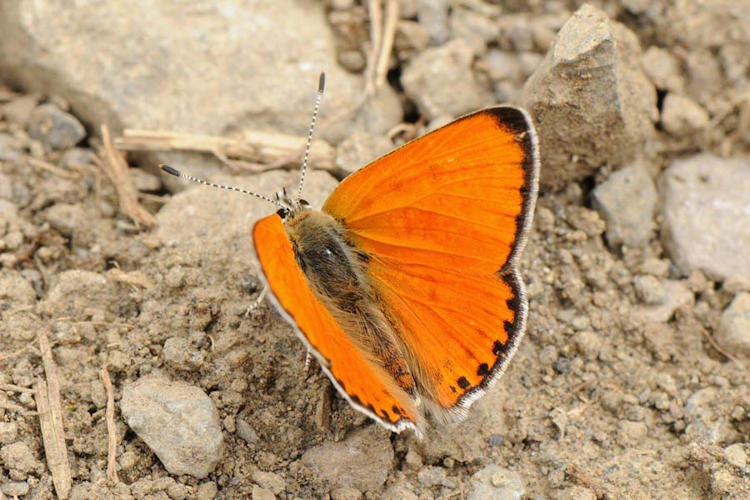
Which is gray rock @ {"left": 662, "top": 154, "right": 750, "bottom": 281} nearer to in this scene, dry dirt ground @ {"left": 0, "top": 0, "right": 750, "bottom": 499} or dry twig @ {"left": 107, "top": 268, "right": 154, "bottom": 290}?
dry dirt ground @ {"left": 0, "top": 0, "right": 750, "bottom": 499}

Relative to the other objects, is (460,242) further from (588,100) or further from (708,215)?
(708,215)

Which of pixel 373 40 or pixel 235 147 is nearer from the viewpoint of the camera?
pixel 235 147

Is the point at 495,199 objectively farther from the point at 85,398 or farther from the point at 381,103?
the point at 85,398

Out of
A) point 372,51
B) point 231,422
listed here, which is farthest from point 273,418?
point 372,51

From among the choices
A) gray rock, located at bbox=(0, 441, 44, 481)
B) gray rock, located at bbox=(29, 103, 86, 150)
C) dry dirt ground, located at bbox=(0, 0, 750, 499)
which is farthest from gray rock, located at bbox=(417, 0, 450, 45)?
gray rock, located at bbox=(0, 441, 44, 481)

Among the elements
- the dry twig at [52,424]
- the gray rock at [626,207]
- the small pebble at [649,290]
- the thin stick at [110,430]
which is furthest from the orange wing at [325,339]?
the gray rock at [626,207]

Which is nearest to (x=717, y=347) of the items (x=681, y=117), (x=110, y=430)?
(x=681, y=117)

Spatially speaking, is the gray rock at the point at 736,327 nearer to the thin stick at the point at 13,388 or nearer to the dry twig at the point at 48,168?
the thin stick at the point at 13,388
